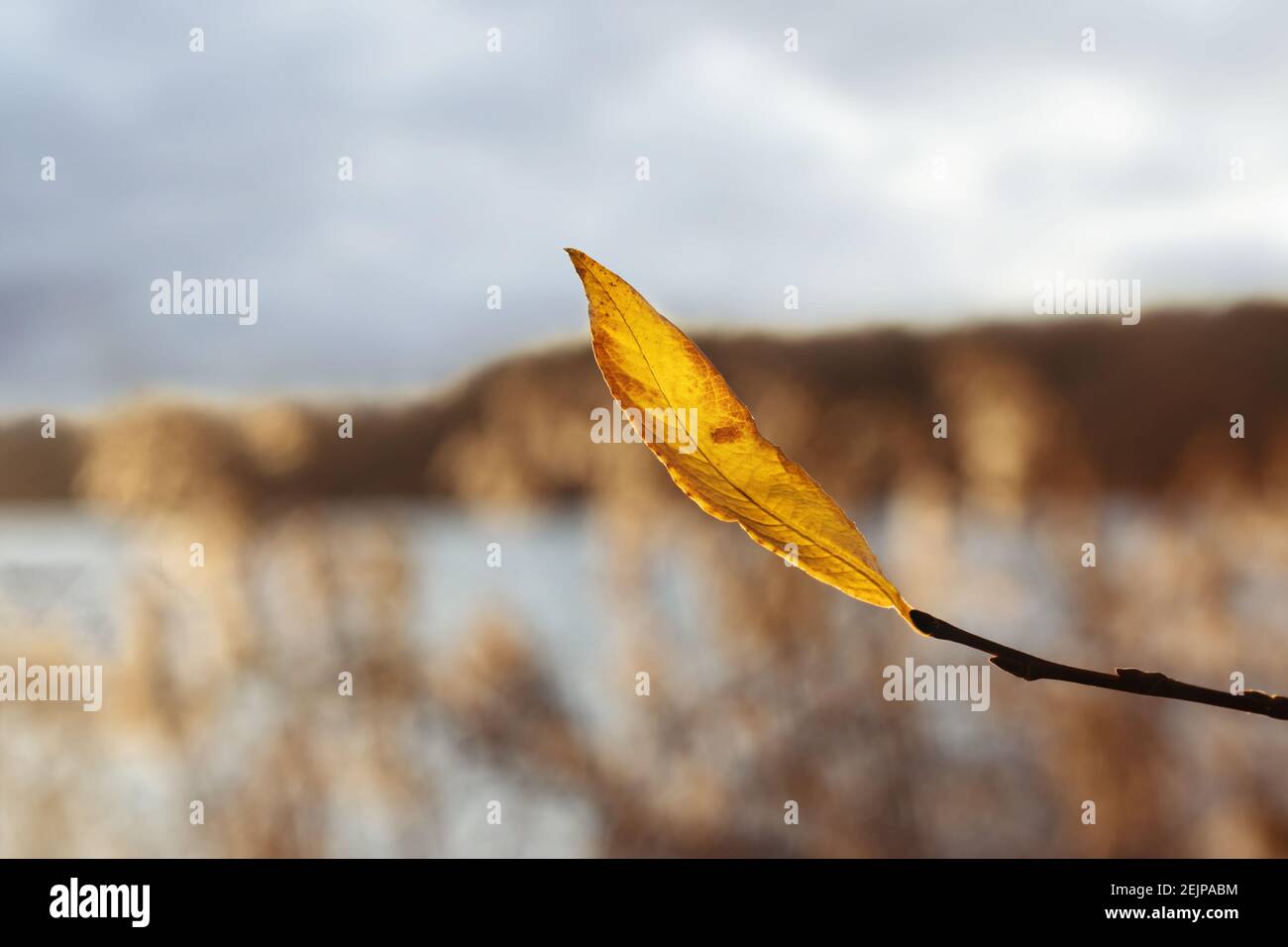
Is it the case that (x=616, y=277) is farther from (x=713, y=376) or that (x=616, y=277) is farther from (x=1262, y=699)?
(x=1262, y=699)

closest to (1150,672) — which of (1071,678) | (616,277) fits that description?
(1071,678)

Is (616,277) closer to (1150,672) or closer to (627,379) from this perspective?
(627,379)

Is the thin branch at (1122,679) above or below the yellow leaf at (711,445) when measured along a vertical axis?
below

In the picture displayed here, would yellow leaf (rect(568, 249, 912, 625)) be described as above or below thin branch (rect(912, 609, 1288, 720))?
above
